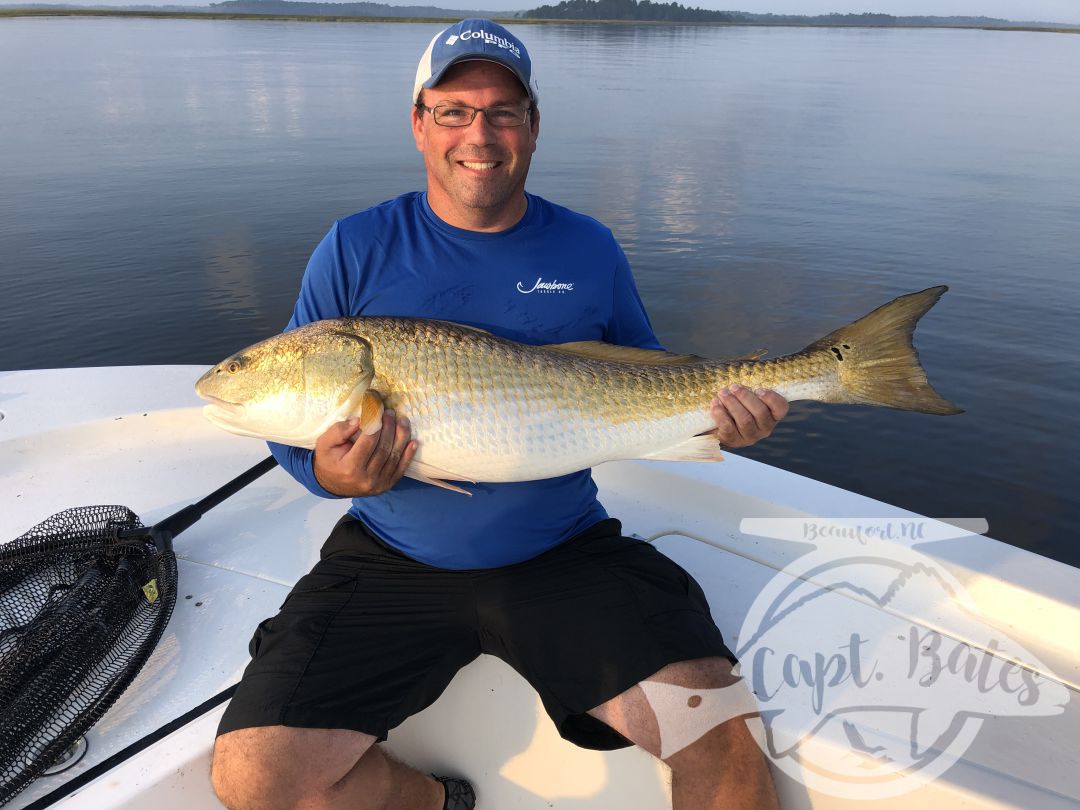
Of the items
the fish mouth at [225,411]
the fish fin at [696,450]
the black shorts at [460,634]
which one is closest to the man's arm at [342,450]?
the fish mouth at [225,411]

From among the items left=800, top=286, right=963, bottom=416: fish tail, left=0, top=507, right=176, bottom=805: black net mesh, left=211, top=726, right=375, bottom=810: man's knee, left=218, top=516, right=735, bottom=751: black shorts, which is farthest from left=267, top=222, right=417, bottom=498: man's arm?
left=800, top=286, right=963, bottom=416: fish tail

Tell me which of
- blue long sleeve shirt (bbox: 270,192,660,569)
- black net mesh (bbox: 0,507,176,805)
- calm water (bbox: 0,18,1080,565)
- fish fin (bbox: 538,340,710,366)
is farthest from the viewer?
calm water (bbox: 0,18,1080,565)

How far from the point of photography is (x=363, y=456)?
250 centimetres

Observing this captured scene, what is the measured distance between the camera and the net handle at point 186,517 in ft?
10.7

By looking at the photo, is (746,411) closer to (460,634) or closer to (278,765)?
(460,634)

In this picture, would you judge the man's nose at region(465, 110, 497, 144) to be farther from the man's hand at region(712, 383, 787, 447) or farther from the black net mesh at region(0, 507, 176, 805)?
the black net mesh at region(0, 507, 176, 805)

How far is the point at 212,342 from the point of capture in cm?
1000

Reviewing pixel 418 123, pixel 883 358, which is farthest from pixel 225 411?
pixel 883 358

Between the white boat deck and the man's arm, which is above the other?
the man's arm

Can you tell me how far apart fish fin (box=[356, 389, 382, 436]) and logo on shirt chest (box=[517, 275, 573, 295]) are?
74 cm

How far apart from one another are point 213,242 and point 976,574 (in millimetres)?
13099

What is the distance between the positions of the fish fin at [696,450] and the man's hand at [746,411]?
0.07m

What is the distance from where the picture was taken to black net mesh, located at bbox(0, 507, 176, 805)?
7.79 ft

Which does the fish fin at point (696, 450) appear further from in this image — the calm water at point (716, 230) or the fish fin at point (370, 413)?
the calm water at point (716, 230)
